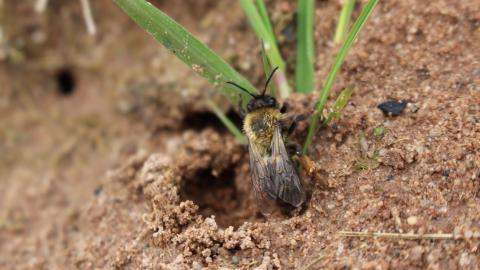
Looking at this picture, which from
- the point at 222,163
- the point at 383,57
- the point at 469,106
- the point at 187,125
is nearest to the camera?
the point at 469,106

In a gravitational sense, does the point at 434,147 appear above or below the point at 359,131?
below

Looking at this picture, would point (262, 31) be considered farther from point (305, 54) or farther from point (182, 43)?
point (182, 43)

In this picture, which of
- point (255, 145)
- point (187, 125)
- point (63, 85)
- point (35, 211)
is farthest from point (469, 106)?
point (63, 85)

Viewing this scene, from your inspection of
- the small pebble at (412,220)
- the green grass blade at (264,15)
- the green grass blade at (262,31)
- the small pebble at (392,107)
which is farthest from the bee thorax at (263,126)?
the small pebble at (412,220)

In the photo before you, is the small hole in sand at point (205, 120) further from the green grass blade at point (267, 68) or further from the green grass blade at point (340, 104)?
the green grass blade at point (340, 104)

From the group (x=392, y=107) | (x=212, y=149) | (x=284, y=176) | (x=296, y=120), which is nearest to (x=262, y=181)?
(x=284, y=176)

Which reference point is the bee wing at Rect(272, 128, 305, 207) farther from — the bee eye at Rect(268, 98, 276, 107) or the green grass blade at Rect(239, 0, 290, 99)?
the green grass blade at Rect(239, 0, 290, 99)

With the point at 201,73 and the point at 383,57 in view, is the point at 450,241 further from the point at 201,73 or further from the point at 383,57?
the point at 201,73

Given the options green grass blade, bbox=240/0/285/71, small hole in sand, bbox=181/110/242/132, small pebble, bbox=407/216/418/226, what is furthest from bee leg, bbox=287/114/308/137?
small pebble, bbox=407/216/418/226
